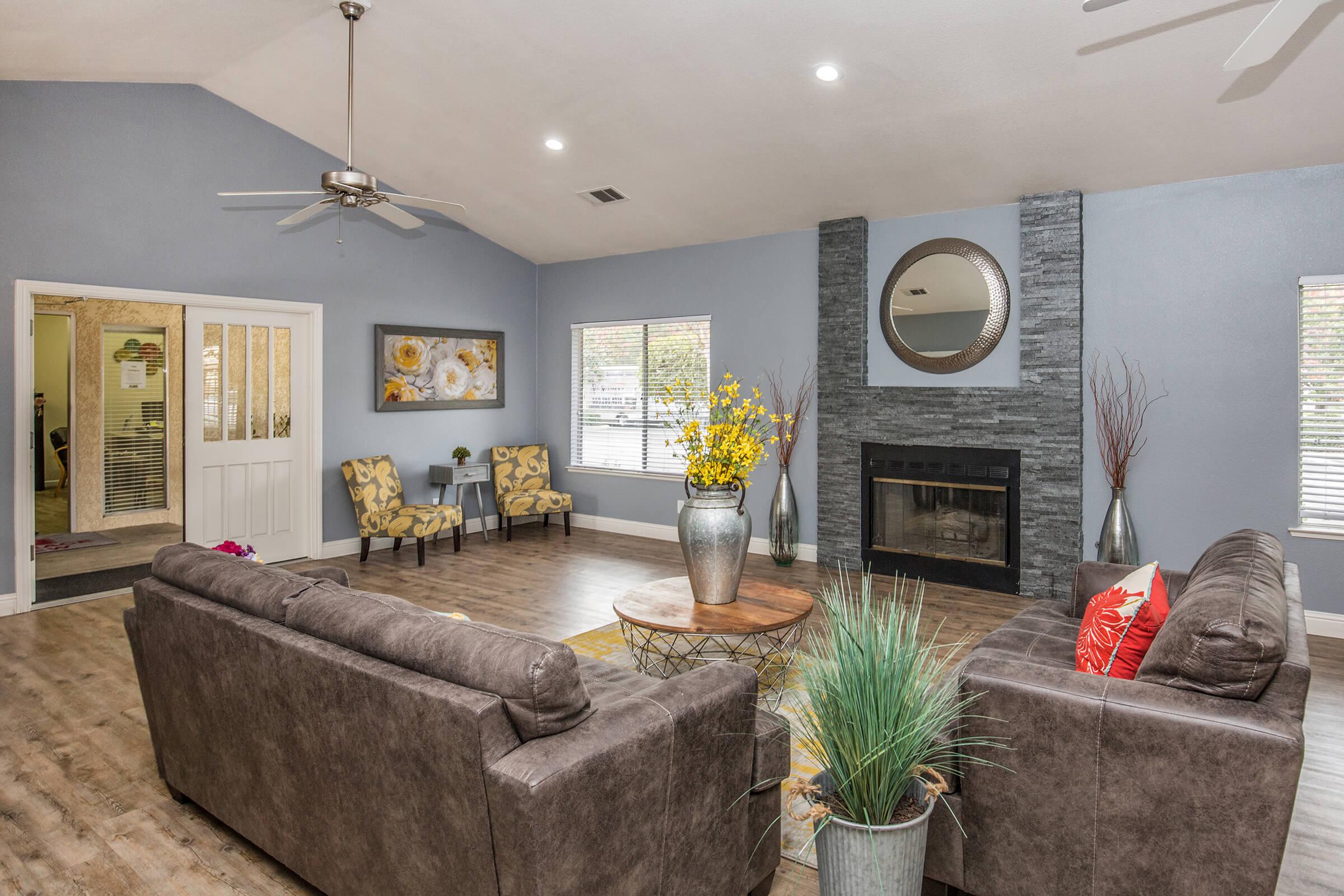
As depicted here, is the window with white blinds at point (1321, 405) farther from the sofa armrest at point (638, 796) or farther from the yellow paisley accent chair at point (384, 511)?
the yellow paisley accent chair at point (384, 511)

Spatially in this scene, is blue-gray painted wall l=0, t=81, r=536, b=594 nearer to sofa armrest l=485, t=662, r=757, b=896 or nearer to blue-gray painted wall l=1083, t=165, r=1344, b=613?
sofa armrest l=485, t=662, r=757, b=896

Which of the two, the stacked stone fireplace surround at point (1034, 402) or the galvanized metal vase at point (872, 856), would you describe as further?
the stacked stone fireplace surround at point (1034, 402)

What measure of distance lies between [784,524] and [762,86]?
3.20 m

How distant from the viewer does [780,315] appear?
21.2ft

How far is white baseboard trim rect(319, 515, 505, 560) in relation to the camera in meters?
6.48

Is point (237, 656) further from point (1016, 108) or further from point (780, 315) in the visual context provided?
point (780, 315)

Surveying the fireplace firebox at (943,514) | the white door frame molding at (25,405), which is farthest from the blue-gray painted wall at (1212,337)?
Result: the white door frame molding at (25,405)

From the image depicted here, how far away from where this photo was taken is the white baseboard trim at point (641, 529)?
6664 millimetres

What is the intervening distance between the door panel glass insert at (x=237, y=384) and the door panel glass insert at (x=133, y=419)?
8.26 feet

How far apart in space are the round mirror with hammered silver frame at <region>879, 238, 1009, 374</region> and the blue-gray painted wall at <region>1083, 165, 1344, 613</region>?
579mm

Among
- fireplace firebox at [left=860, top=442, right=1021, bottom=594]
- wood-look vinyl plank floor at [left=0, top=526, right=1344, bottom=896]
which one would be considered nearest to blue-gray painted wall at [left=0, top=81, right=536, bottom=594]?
wood-look vinyl plank floor at [left=0, top=526, right=1344, bottom=896]

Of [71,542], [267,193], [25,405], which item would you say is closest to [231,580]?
[267,193]

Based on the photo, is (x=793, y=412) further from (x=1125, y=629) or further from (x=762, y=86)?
(x=1125, y=629)

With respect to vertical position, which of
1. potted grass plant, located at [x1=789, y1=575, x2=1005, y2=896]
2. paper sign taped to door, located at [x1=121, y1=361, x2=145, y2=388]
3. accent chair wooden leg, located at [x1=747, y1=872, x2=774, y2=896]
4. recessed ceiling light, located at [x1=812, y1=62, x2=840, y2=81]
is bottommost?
accent chair wooden leg, located at [x1=747, y1=872, x2=774, y2=896]
